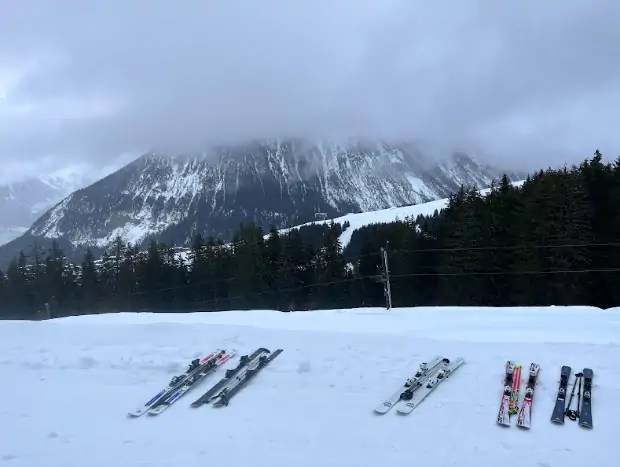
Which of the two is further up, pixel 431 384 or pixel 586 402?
pixel 431 384

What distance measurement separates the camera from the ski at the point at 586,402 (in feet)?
23.0

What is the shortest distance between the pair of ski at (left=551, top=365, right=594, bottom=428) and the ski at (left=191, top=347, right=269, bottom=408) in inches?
224

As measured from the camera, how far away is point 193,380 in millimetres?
9461

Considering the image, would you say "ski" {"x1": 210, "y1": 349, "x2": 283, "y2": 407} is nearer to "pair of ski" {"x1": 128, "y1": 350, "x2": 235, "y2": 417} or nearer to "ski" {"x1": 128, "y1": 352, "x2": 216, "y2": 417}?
"pair of ski" {"x1": 128, "y1": 350, "x2": 235, "y2": 417}

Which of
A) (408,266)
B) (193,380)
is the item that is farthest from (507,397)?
(408,266)

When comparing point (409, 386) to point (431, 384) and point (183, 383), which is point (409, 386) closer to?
point (431, 384)

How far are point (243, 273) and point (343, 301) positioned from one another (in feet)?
30.1

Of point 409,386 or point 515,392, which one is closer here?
point 515,392

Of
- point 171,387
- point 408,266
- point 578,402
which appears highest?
point 408,266

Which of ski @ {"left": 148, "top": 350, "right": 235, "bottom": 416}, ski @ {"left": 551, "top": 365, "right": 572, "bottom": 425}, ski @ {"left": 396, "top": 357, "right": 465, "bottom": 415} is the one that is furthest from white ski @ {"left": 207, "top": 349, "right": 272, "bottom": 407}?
ski @ {"left": 551, "top": 365, "right": 572, "bottom": 425}

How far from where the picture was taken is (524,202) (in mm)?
30000

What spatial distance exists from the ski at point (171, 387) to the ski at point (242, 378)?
961 millimetres

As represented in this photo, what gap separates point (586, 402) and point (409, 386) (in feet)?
9.01

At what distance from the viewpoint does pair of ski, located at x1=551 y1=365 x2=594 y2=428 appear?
280 inches
